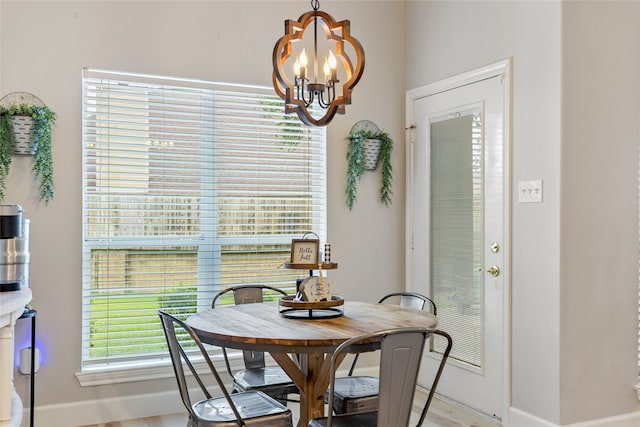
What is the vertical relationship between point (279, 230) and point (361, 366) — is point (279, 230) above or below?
above

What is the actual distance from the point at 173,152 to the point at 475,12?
2.25 metres

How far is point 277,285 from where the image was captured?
4156 mm

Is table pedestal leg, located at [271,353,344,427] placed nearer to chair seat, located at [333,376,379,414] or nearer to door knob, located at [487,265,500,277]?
chair seat, located at [333,376,379,414]

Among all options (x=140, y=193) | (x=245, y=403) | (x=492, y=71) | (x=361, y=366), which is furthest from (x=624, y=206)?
(x=140, y=193)

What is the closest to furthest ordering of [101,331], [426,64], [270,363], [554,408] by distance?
[554,408] → [101,331] → [270,363] → [426,64]

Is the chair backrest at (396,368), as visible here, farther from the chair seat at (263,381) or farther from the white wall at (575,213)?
the white wall at (575,213)

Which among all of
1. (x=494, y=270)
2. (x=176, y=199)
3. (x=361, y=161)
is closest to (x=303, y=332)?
(x=494, y=270)

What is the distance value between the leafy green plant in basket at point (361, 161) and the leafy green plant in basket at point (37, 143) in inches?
81.3

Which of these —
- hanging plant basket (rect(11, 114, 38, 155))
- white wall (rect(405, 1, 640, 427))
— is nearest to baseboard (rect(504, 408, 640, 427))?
white wall (rect(405, 1, 640, 427))

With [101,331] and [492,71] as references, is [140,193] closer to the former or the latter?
[101,331]

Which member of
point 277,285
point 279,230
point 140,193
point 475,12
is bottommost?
point 277,285

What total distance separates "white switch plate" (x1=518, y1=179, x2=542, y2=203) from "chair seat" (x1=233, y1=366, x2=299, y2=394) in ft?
5.72

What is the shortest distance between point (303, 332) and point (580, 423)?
6.23ft

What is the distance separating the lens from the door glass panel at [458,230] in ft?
12.4
